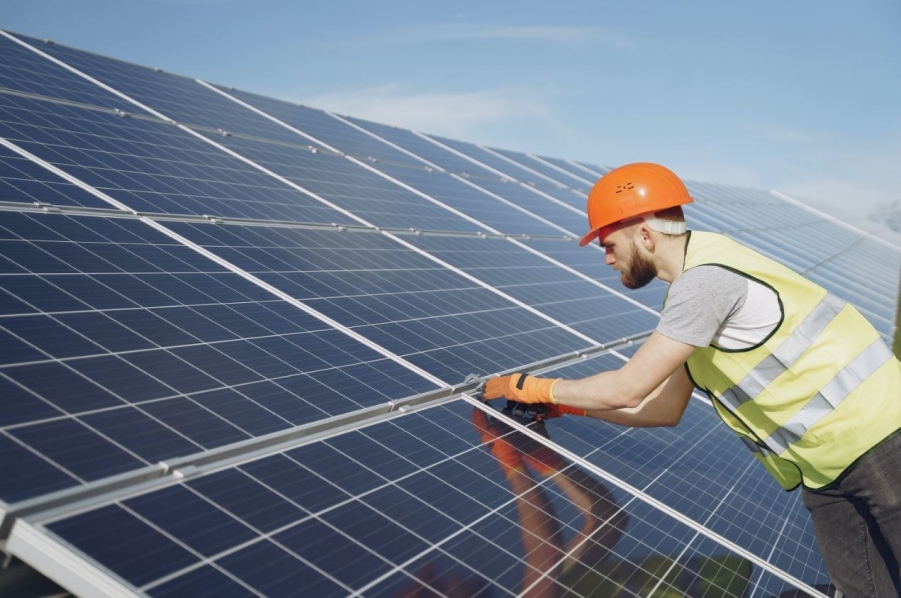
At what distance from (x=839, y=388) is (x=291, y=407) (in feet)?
9.74

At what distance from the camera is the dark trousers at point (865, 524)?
4797mm

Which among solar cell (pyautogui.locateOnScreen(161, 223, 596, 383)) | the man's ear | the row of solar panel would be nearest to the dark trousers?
the man's ear

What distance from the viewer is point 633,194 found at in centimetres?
509

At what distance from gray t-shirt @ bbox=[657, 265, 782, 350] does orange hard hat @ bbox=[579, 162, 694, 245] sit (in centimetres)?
48

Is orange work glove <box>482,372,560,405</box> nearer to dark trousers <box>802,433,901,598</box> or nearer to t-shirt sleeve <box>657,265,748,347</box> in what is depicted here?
t-shirt sleeve <box>657,265,748,347</box>

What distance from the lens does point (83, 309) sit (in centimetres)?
498

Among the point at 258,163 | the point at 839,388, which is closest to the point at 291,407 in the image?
the point at 839,388

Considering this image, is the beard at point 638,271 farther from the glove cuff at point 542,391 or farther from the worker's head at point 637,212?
the glove cuff at point 542,391

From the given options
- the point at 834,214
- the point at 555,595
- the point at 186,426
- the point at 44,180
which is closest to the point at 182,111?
the point at 44,180

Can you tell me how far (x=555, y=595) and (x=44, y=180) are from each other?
4.96 metres

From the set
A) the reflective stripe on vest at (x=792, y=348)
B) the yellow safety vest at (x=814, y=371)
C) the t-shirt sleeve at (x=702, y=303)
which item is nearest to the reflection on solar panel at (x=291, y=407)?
the yellow safety vest at (x=814, y=371)

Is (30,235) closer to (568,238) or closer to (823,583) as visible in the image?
(823,583)

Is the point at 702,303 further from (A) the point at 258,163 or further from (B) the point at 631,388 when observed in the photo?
(A) the point at 258,163

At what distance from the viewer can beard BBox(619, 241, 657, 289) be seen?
205 inches
